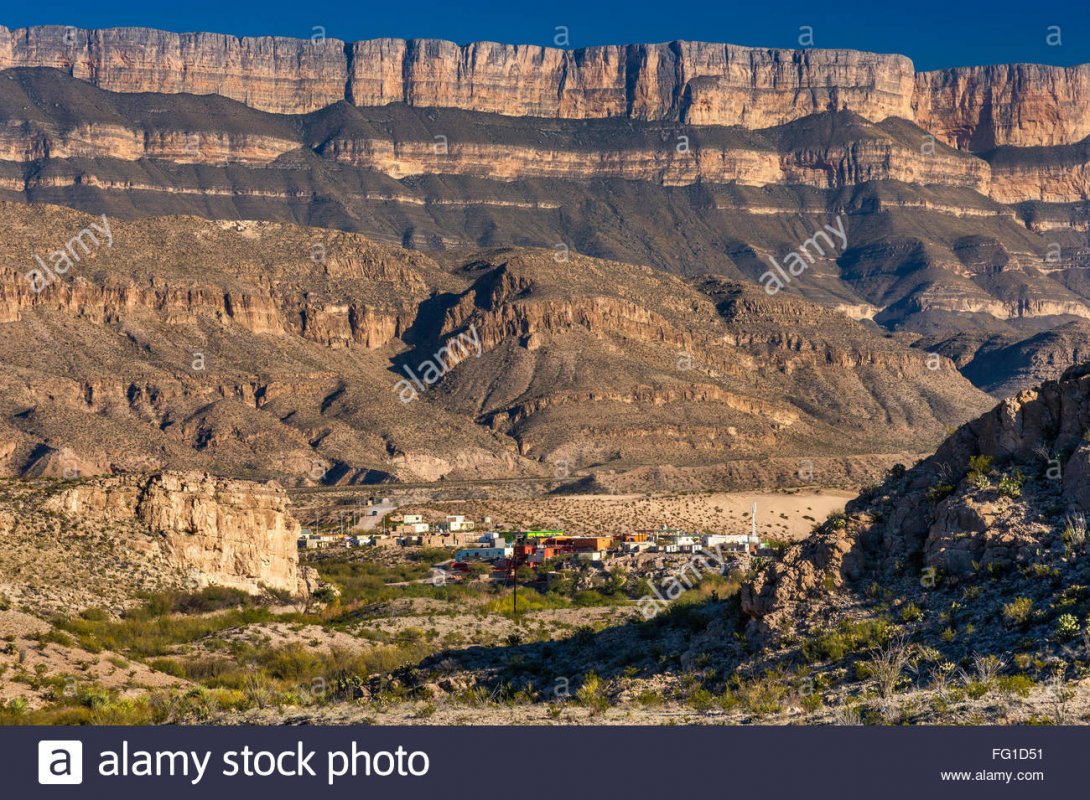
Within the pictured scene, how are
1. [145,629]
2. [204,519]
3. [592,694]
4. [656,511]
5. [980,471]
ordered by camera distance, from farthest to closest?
[656,511] → [204,519] → [145,629] → [980,471] → [592,694]

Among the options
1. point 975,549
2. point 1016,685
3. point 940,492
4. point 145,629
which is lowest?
point 145,629

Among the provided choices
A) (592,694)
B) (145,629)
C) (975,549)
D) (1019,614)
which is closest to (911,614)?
(975,549)

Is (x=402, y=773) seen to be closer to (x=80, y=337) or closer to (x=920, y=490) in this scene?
(x=920, y=490)

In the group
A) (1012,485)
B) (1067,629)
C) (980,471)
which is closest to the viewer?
(1067,629)

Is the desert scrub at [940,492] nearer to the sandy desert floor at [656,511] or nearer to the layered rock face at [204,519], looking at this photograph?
the layered rock face at [204,519]

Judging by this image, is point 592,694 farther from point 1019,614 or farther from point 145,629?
point 145,629

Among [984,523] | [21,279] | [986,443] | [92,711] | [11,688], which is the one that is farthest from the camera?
[21,279]

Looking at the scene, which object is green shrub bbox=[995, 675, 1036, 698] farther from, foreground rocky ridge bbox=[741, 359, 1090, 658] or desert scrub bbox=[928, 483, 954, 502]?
desert scrub bbox=[928, 483, 954, 502]

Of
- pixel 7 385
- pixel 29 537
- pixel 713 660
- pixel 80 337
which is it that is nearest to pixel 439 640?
pixel 29 537
